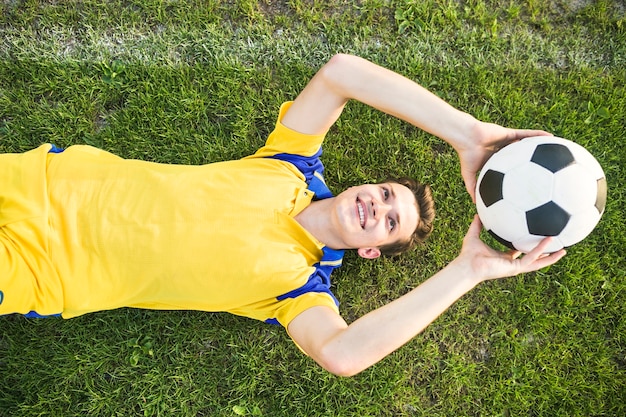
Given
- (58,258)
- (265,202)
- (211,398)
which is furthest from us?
(211,398)

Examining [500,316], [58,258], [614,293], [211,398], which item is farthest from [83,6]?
[614,293]

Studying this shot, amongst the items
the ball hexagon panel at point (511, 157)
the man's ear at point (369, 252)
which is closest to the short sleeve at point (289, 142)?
the man's ear at point (369, 252)

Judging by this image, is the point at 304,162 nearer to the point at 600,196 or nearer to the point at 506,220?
the point at 506,220

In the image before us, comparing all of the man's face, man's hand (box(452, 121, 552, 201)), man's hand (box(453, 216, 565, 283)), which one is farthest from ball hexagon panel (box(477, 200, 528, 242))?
the man's face

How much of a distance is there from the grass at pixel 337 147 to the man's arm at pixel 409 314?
1.22m

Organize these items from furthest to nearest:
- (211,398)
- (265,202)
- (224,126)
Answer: (224,126), (211,398), (265,202)

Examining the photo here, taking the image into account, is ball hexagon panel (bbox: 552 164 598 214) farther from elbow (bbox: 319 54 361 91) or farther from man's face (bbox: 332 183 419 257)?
elbow (bbox: 319 54 361 91)

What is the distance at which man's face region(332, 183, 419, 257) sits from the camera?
311cm

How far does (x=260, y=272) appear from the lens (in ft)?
9.97

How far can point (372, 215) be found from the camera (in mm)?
3148

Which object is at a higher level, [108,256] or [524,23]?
[524,23]

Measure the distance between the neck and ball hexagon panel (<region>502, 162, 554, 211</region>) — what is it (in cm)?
107

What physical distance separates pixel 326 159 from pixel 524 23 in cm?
207

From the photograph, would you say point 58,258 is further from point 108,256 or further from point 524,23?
point 524,23
